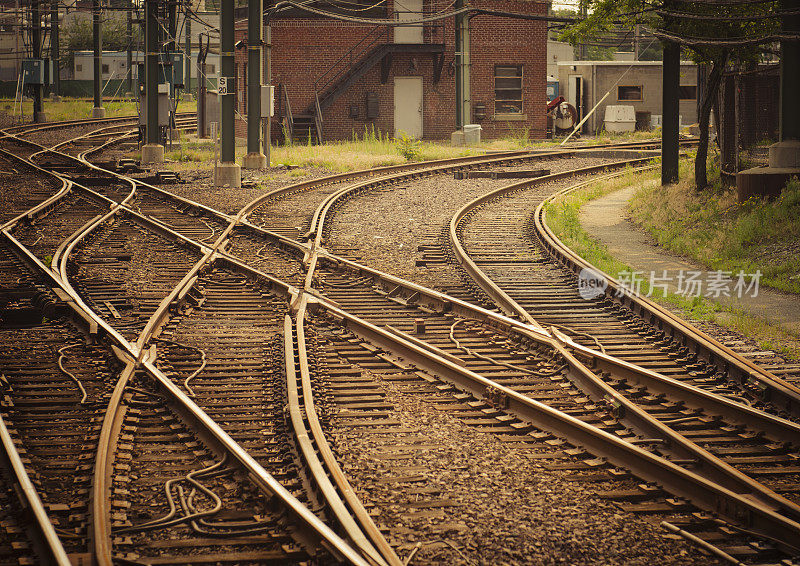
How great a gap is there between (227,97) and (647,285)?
14016mm

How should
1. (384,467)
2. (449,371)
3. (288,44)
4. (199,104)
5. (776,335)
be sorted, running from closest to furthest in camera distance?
(384,467) < (449,371) < (776,335) < (199,104) < (288,44)

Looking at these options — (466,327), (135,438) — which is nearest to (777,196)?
(466,327)

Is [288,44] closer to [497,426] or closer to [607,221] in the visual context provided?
[607,221]

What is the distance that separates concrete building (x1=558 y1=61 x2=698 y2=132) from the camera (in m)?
42.0

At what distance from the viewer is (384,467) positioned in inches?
251

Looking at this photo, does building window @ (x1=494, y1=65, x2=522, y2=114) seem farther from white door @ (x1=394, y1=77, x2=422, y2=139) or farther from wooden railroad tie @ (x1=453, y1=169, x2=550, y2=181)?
wooden railroad tie @ (x1=453, y1=169, x2=550, y2=181)

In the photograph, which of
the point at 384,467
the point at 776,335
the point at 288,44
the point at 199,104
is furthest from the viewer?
the point at 288,44

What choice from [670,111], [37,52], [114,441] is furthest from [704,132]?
[37,52]

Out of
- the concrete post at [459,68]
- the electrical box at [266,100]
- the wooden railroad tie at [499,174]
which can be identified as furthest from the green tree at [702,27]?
the concrete post at [459,68]

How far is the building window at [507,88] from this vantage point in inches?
1582

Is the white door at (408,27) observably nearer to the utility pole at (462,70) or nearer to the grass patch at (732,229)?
the utility pole at (462,70)

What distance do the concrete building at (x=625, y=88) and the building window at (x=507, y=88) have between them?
3879 mm

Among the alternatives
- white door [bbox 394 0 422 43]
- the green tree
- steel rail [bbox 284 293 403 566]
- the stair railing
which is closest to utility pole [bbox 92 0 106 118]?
the stair railing

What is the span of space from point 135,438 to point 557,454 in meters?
2.94
